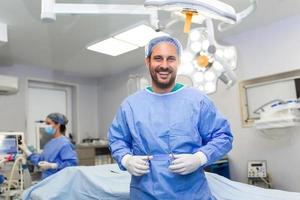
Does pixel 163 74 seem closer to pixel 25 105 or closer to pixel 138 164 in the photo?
pixel 138 164

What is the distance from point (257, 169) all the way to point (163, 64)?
281cm

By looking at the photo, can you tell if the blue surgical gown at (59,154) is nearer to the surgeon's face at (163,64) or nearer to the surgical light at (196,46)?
the surgical light at (196,46)

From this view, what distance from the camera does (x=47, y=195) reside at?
100.0 inches

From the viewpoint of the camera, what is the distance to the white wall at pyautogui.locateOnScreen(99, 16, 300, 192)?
3.52 metres

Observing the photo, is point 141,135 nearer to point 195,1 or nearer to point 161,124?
point 161,124

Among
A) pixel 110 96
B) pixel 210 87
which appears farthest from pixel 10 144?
pixel 110 96

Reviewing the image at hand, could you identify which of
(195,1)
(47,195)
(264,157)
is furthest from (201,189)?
(264,157)

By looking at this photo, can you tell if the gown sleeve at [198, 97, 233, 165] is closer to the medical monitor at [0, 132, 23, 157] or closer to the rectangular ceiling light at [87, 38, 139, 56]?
the medical monitor at [0, 132, 23, 157]

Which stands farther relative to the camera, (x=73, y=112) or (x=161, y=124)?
(x=73, y=112)

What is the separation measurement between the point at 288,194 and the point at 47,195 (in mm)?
1840

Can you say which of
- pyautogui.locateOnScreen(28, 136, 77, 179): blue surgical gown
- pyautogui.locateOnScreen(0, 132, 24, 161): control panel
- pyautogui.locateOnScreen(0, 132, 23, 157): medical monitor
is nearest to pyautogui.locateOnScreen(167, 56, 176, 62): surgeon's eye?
pyautogui.locateOnScreen(28, 136, 77, 179): blue surgical gown

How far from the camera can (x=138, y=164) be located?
4.10ft

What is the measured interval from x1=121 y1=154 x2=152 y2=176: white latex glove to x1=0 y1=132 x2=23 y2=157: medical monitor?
2.32m

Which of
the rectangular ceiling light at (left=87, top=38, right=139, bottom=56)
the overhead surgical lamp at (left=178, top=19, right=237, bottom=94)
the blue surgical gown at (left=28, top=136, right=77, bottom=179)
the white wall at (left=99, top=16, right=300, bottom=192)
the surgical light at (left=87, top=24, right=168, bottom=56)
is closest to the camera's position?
the overhead surgical lamp at (left=178, top=19, right=237, bottom=94)
